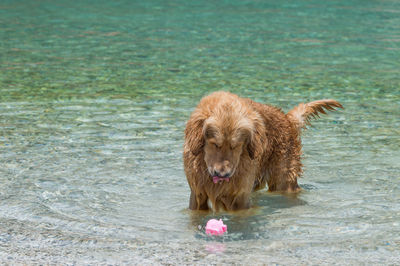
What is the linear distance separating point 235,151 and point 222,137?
0.77 ft

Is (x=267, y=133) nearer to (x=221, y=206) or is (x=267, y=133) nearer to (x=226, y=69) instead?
(x=221, y=206)

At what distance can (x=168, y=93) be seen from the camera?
44.0ft

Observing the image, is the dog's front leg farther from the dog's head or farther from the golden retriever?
the dog's head

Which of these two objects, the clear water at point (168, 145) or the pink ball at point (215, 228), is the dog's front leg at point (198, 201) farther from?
the pink ball at point (215, 228)

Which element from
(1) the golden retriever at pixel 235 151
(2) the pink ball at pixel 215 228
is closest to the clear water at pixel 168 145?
(2) the pink ball at pixel 215 228

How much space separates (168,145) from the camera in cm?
985

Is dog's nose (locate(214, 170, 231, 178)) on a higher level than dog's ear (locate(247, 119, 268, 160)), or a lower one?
lower

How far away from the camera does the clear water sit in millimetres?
6332

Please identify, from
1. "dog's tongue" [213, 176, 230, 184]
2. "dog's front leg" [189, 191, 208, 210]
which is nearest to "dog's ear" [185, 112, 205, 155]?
"dog's tongue" [213, 176, 230, 184]

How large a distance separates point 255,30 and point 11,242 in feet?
59.6

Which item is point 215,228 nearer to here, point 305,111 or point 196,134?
point 196,134

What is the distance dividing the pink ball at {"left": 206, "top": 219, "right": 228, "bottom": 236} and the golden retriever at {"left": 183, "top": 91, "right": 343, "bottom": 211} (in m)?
0.41

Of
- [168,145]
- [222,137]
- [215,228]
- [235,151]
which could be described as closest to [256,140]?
[235,151]

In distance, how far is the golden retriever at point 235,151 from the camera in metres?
6.26
